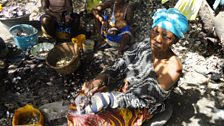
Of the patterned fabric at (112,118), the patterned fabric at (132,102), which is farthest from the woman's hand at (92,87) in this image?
the patterned fabric at (112,118)

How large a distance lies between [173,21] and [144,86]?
83cm

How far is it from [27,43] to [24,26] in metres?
0.44

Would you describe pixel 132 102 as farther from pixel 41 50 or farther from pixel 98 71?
pixel 41 50

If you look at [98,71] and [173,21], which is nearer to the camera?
[173,21]

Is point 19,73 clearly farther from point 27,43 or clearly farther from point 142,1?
point 142,1

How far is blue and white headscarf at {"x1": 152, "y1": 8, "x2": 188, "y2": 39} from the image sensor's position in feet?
10.6

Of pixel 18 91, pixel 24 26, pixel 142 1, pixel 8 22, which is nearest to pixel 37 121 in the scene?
pixel 18 91

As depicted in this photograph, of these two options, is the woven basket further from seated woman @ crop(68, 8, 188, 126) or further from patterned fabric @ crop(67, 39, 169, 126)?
patterned fabric @ crop(67, 39, 169, 126)

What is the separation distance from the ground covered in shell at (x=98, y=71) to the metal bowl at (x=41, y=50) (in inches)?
4.8

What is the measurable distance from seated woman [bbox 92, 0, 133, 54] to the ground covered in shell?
13.7 inches

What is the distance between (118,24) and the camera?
5461 millimetres

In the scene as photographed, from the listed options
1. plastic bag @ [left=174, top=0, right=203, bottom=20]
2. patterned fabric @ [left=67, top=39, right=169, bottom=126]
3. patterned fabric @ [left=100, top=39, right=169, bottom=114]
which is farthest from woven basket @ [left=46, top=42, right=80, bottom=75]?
plastic bag @ [left=174, top=0, right=203, bottom=20]

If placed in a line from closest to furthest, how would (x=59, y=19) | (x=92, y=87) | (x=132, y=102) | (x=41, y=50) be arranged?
(x=132, y=102), (x=92, y=87), (x=41, y=50), (x=59, y=19)

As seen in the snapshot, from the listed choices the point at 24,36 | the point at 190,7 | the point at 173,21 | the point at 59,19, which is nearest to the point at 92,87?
the point at 173,21
